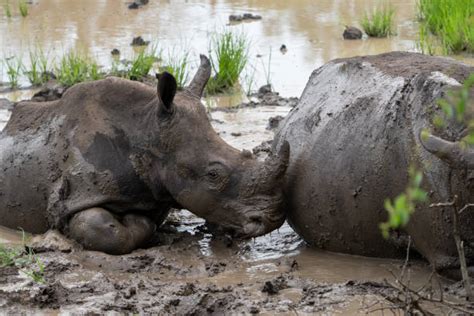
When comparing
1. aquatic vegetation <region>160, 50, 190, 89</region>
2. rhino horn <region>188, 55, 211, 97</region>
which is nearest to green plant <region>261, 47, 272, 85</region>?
aquatic vegetation <region>160, 50, 190, 89</region>

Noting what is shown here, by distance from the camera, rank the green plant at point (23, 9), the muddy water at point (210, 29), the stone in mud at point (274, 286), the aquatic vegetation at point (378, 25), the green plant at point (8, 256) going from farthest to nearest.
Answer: the green plant at point (23, 9) < the aquatic vegetation at point (378, 25) < the muddy water at point (210, 29) < the green plant at point (8, 256) < the stone in mud at point (274, 286)

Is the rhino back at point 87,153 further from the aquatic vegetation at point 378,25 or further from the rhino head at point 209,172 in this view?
the aquatic vegetation at point 378,25


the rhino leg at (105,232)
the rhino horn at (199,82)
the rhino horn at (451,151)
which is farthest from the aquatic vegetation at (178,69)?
the rhino horn at (451,151)

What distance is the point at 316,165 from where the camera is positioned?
267 inches

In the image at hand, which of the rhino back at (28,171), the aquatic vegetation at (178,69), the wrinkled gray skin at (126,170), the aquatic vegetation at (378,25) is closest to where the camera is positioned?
the wrinkled gray skin at (126,170)

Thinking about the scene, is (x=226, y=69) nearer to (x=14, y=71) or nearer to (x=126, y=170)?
(x=14, y=71)

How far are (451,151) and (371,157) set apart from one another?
117 centimetres

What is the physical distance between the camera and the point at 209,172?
23.1ft

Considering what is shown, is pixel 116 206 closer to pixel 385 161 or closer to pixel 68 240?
pixel 68 240

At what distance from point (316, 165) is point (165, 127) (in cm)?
105

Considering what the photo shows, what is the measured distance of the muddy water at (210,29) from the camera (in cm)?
1280

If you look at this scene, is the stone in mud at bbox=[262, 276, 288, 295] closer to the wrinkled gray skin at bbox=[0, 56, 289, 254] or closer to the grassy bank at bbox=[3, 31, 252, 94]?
the wrinkled gray skin at bbox=[0, 56, 289, 254]

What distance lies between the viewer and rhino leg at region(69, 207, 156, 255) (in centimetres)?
700

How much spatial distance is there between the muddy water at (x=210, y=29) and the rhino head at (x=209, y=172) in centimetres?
406
